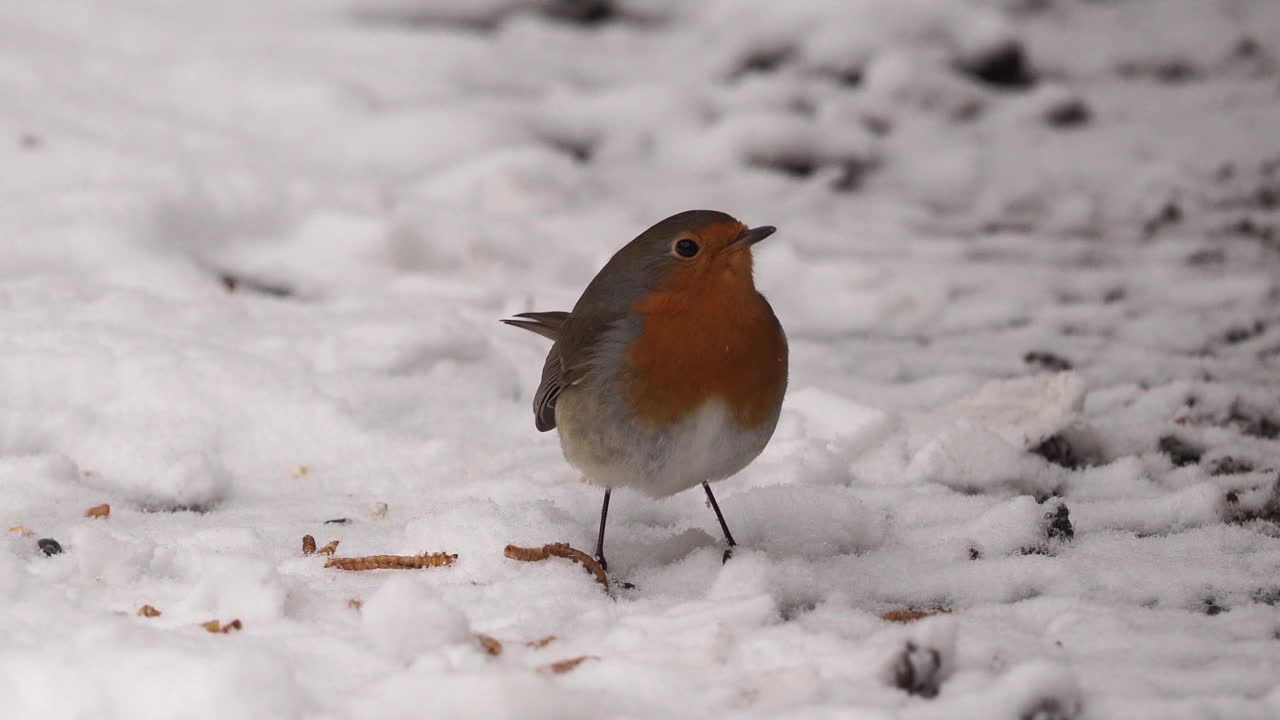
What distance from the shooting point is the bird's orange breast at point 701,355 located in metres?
2.53

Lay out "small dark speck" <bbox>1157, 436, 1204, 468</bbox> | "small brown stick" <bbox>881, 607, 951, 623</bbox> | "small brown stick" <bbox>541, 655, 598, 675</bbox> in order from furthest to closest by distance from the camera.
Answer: "small dark speck" <bbox>1157, 436, 1204, 468</bbox> → "small brown stick" <bbox>881, 607, 951, 623</bbox> → "small brown stick" <bbox>541, 655, 598, 675</bbox>

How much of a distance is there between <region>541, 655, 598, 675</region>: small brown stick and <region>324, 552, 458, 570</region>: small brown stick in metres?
0.58

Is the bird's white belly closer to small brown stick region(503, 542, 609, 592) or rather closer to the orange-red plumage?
the orange-red plumage

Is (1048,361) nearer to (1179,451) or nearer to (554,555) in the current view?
(1179,451)

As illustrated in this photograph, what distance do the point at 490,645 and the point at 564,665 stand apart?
14 cm

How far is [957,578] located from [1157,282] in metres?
2.40

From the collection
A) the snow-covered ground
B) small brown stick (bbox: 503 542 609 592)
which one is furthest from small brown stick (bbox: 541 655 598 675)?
small brown stick (bbox: 503 542 609 592)

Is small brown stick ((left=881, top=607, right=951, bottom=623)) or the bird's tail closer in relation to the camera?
small brown stick ((left=881, top=607, right=951, bottom=623))

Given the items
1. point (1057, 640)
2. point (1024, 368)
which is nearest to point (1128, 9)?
point (1024, 368)

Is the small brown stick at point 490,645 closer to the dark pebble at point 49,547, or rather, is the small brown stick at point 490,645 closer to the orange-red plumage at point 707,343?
the orange-red plumage at point 707,343

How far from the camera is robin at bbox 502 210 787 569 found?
2539 millimetres

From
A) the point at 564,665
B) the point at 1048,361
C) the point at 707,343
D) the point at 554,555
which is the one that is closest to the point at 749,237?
the point at 707,343

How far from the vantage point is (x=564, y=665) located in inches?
83.4

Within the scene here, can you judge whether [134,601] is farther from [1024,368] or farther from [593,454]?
[1024,368]
